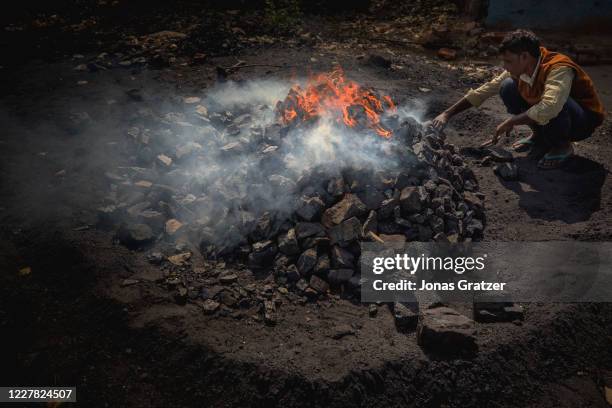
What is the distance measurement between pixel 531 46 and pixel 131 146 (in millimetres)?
4854

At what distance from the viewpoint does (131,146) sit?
5.03m

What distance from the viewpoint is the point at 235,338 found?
3.09 m

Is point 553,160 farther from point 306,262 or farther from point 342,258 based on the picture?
point 306,262

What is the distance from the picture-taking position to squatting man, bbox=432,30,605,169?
419 centimetres

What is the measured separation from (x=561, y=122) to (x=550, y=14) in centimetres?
669

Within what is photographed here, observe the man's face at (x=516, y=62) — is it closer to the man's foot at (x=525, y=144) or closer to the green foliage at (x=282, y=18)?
the man's foot at (x=525, y=144)

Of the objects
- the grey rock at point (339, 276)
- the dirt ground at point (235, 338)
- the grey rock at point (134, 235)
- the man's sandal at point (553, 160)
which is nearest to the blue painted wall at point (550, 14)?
the man's sandal at point (553, 160)

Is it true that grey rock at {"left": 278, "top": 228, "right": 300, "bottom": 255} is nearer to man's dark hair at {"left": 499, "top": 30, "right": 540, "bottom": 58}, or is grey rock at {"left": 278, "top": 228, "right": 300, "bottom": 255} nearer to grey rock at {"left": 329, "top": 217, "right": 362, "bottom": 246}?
grey rock at {"left": 329, "top": 217, "right": 362, "bottom": 246}

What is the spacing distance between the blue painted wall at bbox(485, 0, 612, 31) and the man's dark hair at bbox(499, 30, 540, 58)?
6.44m

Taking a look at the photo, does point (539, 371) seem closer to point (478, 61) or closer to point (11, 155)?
point (11, 155)

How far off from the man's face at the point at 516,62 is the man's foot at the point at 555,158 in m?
1.19

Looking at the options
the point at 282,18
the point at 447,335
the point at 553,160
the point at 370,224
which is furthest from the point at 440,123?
the point at 282,18

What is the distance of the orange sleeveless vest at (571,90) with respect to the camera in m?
4.30

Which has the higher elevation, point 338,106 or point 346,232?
point 338,106
